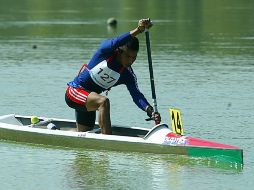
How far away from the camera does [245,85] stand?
24.8 metres

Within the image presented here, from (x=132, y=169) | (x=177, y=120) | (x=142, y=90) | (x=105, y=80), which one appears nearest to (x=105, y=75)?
(x=105, y=80)

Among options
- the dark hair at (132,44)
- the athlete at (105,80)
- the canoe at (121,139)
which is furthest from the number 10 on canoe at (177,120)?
the dark hair at (132,44)

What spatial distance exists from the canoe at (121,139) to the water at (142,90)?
16 centimetres

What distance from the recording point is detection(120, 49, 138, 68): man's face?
16.5 metres

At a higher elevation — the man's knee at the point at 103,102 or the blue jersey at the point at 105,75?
the blue jersey at the point at 105,75

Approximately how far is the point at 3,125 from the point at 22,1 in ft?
192

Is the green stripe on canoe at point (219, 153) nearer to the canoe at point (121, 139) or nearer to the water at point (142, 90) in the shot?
the canoe at point (121, 139)

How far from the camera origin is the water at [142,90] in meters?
14.7

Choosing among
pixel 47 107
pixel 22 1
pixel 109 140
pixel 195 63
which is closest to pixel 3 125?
pixel 109 140

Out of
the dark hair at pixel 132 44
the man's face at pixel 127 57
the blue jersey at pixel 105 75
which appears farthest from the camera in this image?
the blue jersey at pixel 105 75

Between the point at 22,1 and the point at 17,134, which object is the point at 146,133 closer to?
the point at 17,134

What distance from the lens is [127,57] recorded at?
54.5ft

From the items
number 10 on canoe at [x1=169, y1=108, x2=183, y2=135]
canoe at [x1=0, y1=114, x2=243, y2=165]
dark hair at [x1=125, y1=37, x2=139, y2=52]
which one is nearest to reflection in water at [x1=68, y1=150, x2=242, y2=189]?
canoe at [x1=0, y1=114, x2=243, y2=165]

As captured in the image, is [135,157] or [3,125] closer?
[135,157]
